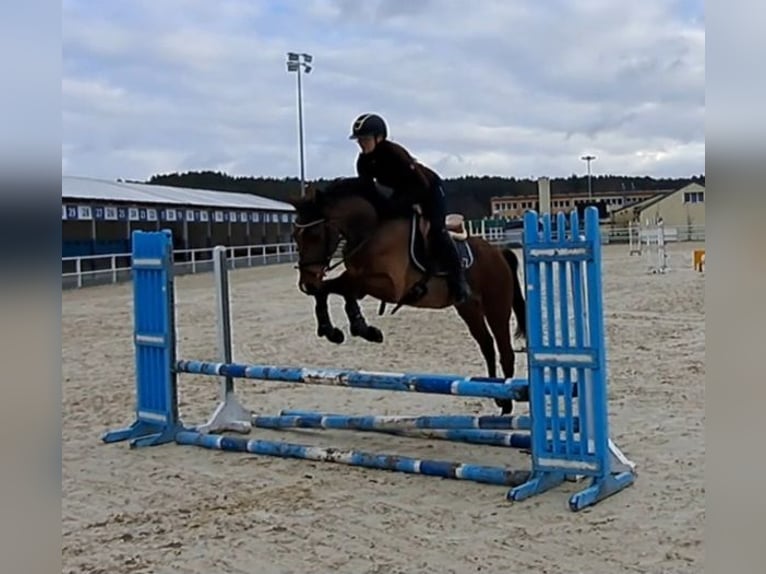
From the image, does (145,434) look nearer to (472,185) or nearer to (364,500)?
(364,500)

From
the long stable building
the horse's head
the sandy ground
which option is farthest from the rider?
the long stable building

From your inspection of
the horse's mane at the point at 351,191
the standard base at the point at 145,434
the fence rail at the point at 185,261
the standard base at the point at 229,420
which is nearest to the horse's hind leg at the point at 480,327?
the horse's mane at the point at 351,191

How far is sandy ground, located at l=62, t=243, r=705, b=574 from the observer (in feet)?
7.05

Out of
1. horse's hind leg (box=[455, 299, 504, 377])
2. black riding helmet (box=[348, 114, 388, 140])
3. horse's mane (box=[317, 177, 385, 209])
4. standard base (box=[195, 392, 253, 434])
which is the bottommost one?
standard base (box=[195, 392, 253, 434])

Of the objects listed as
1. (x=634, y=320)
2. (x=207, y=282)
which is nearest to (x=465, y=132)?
(x=634, y=320)

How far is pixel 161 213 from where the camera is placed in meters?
15.7

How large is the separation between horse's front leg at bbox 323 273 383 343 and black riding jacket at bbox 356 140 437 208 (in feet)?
1.36

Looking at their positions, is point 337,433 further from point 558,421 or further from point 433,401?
point 558,421

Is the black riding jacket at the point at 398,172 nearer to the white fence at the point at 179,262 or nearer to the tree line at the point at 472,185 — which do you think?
the tree line at the point at 472,185

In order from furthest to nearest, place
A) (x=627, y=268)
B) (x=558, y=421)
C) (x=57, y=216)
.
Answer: (x=627, y=268) → (x=558, y=421) → (x=57, y=216)

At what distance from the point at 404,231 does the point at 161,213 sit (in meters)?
13.4

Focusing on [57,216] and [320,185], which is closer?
[57,216]

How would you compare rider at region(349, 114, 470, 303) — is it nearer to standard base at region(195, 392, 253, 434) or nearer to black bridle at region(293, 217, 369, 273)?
black bridle at region(293, 217, 369, 273)

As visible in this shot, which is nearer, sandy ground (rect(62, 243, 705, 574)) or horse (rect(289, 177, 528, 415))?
sandy ground (rect(62, 243, 705, 574))
